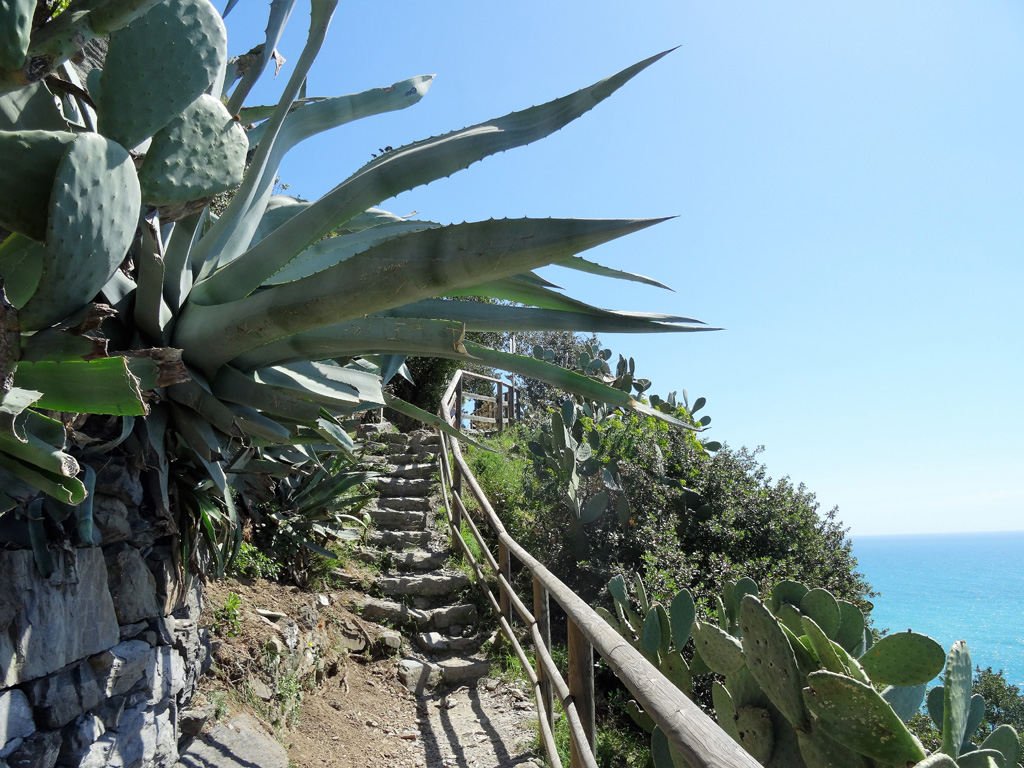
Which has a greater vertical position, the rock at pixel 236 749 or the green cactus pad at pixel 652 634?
the green cactus pad at pixel 652 634

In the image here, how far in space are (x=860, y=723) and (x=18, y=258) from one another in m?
1.90

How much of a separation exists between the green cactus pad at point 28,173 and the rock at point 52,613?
2.81 feet

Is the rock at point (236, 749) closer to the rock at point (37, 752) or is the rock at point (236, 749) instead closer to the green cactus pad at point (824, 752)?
the rock at point (37, 752)

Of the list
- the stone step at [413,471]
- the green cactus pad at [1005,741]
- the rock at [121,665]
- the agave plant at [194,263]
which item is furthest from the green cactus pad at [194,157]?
the stone step at [413,471]

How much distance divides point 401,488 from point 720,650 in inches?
218

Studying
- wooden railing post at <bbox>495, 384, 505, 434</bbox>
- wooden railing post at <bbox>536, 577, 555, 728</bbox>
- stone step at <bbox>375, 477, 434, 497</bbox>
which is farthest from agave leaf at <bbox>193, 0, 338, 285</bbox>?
wooden railing post at <bbox>495, 384, 505, 434</bbox>

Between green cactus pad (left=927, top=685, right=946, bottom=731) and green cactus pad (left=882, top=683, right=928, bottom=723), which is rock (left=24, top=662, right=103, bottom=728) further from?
green cactus pad (left=927, top=685, right=946, bottom=731)

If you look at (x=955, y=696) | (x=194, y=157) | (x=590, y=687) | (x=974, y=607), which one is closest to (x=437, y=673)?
(x=590, y=687)

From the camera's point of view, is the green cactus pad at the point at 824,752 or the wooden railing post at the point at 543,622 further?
the wooden railing post at the point at 543,622

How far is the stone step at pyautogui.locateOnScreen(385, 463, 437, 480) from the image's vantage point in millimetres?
7250

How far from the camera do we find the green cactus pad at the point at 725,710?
1576 millimetres

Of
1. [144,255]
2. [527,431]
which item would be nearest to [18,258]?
[144,255]

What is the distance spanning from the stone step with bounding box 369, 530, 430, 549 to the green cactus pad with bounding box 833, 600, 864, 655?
15.1ft

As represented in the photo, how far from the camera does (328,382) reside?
1.75 m
